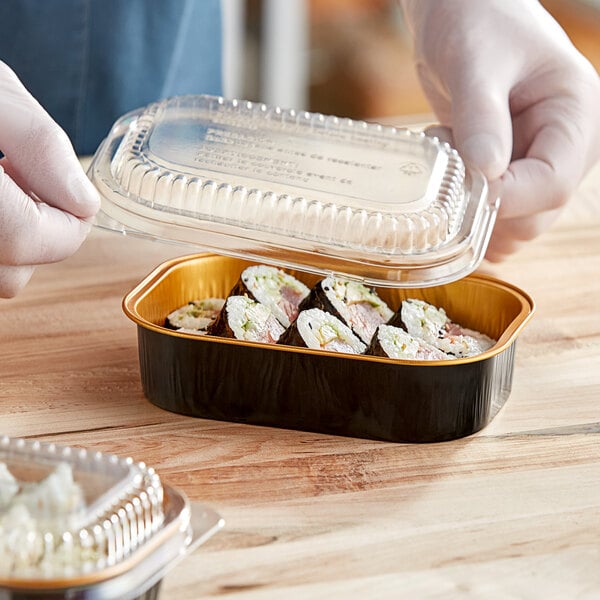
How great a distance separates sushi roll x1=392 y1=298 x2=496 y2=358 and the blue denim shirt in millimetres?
831

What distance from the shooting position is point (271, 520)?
2.96ft

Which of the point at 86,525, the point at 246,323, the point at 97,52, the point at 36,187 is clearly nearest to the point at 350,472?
the point at 246,323

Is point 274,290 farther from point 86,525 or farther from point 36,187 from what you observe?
point 86,525

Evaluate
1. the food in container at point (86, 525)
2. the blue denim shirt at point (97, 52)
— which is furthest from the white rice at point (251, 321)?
the blue denim shirt at point (97, 52)

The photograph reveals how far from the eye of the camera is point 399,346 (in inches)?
41.1

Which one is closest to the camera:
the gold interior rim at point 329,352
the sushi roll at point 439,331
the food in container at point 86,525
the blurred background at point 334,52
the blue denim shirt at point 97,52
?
the food in container at point 86,525

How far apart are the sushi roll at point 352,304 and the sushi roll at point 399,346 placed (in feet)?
0.17

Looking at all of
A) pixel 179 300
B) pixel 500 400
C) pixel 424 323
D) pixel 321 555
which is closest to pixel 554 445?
pixel 500 400

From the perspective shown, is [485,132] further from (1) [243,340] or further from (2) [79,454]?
(2) [79,454]

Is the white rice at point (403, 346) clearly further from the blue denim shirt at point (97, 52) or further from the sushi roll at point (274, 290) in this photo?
the blue denim shirt at point (97, 52)

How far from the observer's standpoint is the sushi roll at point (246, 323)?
106 cm

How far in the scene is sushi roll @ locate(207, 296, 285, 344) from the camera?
1.06m

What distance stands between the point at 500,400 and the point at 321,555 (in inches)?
13.4

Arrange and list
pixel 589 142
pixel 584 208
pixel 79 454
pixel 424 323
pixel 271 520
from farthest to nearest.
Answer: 1. pixel 584 208
2. pixel 589 142
3. pixel 424 323
4. pixel 271 520
5. pixel 79 454
